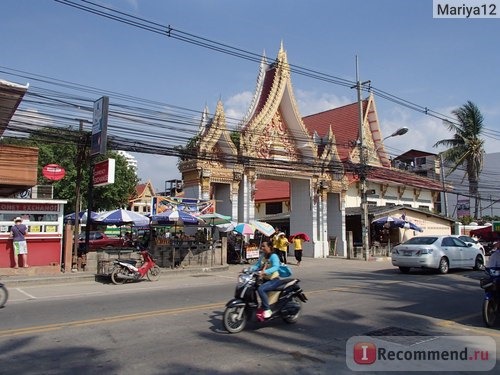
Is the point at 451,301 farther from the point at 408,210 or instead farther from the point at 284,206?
the point at 284,206

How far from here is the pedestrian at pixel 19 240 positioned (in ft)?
54.1

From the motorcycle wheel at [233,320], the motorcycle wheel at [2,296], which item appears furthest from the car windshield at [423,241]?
the motorcycle wheel at [2,296]

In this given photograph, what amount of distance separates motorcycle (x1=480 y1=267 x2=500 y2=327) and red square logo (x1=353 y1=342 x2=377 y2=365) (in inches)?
101

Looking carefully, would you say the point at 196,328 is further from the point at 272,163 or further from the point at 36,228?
the point at 272,163

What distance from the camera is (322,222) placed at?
29.1 meters

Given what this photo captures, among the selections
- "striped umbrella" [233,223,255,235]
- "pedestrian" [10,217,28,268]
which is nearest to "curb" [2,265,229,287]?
"pedestrian" [10,217,28,268]

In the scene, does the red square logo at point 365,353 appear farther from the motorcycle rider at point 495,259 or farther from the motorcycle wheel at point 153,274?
the motorcycle wheel at point 153,274

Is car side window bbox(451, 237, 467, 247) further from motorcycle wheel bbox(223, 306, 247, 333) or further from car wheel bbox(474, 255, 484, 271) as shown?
motorcycle wheel bbox(223, 306, 247, 333)

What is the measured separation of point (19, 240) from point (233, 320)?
11.8 metres

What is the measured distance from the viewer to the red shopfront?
661 inches

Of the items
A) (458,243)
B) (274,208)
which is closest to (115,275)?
(458,243)

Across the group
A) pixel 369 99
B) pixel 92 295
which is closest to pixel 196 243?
pixel 92 295

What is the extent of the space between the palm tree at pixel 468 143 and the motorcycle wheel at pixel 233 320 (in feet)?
119

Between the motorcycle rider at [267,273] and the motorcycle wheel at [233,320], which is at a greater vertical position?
the motorcycle rider at [267,273]
